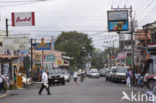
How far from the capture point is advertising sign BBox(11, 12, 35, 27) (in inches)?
1479

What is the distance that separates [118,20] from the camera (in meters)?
46.0

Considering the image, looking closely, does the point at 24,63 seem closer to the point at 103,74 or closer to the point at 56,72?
the point at 56,72

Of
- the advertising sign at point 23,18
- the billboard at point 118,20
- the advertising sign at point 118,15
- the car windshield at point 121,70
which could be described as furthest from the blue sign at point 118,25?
the advertising sign at point 23,18

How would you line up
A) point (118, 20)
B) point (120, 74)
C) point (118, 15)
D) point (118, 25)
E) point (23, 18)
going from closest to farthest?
point (23, 18), point (120, 74), point (118, 15), point (118, 25), point (118, 20)

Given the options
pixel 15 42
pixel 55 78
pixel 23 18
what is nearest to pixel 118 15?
pixel 23 18

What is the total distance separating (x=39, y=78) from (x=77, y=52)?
3737 centimetres

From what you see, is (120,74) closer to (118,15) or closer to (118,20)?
(118,15)

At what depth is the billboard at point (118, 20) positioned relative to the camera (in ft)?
145

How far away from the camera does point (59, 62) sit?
6988 cm

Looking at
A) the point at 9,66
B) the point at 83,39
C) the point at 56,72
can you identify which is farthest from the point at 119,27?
the point at 83,39

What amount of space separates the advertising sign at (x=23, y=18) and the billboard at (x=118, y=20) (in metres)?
12.1

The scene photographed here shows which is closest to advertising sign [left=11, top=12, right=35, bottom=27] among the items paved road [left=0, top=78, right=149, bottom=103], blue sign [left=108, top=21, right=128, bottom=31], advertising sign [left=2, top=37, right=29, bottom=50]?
advertising sign [left=2, top=37, right=29, bottom=50]

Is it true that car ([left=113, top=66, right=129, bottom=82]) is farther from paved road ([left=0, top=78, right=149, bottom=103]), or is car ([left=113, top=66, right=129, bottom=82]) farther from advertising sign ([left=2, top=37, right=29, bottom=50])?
paved road ([left=0, top=78, right=149, bottom=103])

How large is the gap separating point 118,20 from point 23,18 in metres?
14.5
